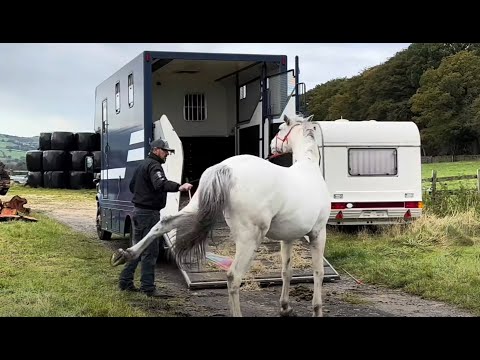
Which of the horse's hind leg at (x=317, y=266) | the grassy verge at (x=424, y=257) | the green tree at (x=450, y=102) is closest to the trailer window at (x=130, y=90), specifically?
the grassy verge at (x=424, y=257)

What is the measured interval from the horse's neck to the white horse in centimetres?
40

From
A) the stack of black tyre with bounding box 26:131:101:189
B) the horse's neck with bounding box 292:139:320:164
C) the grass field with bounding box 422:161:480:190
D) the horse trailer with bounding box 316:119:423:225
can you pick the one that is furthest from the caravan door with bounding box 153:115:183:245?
the stack of black tyre with bounding box 26:131:101:189

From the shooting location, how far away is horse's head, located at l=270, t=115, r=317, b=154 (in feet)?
21.8

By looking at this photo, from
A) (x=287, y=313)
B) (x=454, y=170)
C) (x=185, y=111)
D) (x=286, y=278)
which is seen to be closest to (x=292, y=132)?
(x=286, y=278)

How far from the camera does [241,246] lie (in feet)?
18.5

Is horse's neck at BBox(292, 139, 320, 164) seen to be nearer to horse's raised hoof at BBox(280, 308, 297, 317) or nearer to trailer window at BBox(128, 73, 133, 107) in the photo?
horse's raised hoof at BBox(280, 308, 297, 317)

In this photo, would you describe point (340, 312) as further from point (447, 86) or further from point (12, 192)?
point (447, 86)

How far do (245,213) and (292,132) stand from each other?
55.9 inches

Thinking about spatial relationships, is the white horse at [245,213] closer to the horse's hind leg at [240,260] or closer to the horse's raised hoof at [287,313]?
the horse's hind leg at [240,260]

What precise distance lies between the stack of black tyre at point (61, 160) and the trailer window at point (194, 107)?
628 inches

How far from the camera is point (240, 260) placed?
222 inches

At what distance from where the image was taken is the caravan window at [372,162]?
40.4 feet
